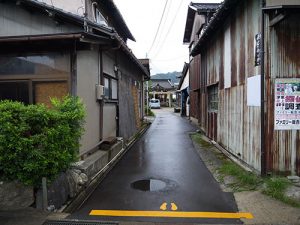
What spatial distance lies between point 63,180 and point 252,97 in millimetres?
4936

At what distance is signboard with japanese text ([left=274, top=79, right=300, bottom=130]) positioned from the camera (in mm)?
6863

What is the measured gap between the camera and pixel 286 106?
689 cm

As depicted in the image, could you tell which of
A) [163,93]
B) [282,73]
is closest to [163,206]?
[282,73]

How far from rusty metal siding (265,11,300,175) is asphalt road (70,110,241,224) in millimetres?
1582

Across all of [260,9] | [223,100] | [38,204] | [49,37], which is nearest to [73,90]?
[49,37]

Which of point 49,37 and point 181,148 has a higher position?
point 49,37

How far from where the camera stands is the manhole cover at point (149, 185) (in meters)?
6.90

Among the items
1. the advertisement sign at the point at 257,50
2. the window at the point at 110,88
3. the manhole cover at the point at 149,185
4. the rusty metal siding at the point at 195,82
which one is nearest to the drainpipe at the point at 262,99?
the advertisement sign at the point at 257,50

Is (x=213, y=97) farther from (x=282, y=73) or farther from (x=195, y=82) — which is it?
(x=195, y=82)

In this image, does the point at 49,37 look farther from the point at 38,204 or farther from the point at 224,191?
the point at 224,191

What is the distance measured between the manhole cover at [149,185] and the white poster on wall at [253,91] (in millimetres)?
3004

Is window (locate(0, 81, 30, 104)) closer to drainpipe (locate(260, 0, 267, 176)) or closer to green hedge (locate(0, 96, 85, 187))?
green hedge (locate(0, 96, 85, 187))

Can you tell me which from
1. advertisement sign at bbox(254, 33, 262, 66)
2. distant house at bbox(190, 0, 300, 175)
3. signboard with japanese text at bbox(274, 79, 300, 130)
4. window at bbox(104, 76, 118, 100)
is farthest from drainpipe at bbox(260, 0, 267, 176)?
window at bbox(104, 76, 118, 100)

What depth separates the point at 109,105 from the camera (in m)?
11.0
